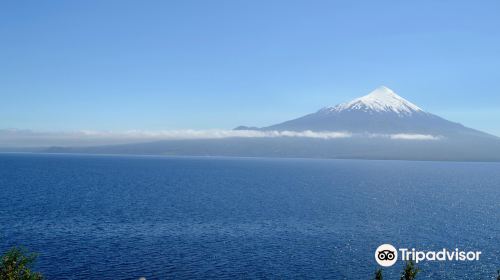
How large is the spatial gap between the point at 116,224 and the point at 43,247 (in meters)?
23.4

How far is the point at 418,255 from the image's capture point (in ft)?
258

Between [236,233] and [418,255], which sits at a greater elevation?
[236,233]

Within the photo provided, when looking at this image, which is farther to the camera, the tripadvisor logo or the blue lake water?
the tripadvisor logo

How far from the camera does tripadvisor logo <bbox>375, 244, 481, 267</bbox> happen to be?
2940 inches

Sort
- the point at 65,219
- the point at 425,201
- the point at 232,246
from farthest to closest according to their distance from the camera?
the point at 425,201 → the point at 65,219 → the point at 232,246

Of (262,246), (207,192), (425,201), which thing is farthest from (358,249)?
(207,192)

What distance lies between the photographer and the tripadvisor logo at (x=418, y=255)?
2940 inches

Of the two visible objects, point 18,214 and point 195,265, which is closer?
point 195,265

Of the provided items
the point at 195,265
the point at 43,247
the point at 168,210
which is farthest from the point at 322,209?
the point at 43,247

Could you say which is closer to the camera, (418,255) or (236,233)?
(418,255)

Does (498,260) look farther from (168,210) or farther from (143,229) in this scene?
(168,210)

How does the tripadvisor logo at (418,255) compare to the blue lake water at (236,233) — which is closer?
the blue lake water at (236,233)

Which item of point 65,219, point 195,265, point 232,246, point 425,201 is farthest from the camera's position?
point 425,201

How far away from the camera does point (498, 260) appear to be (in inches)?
2963
